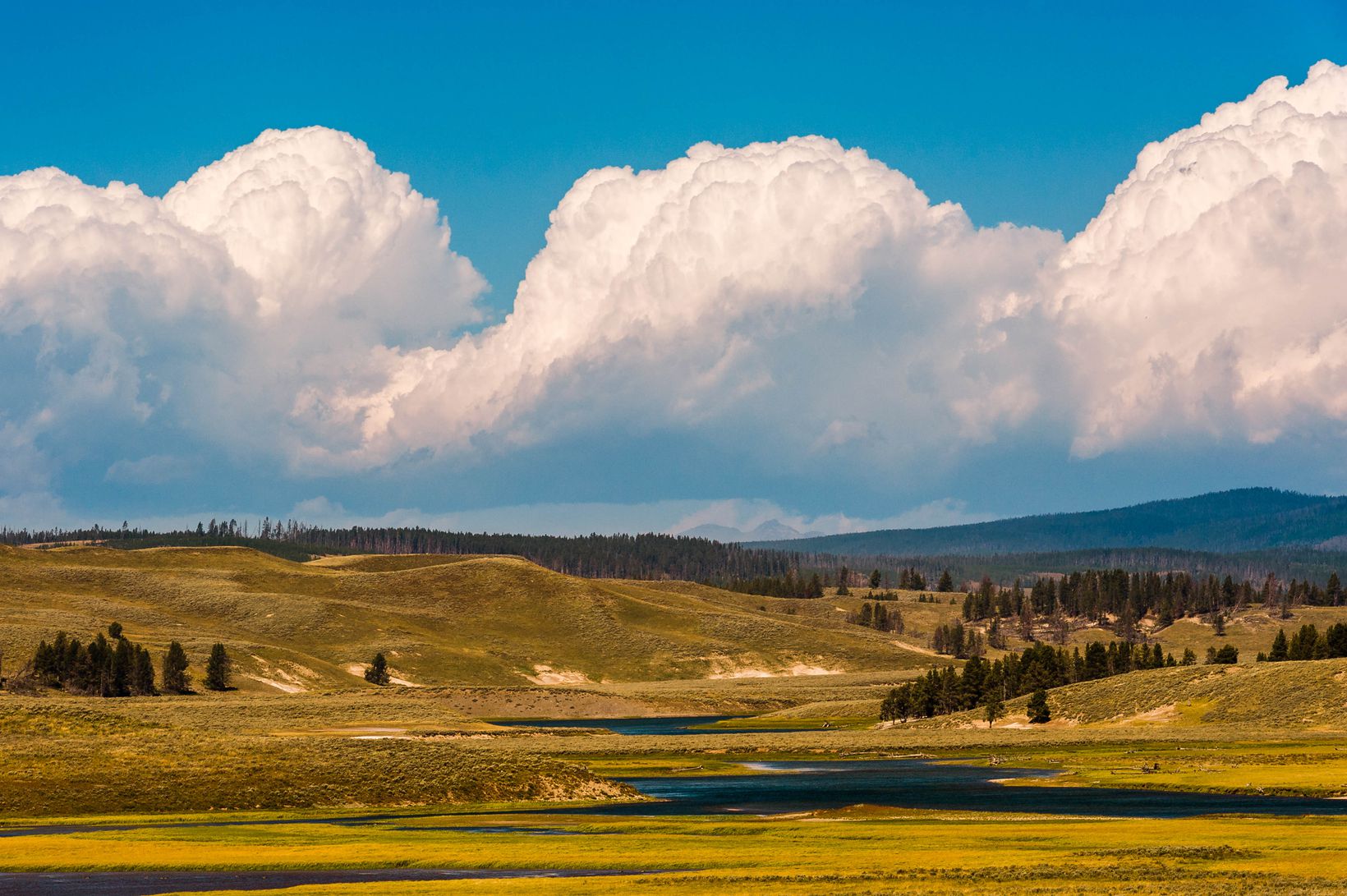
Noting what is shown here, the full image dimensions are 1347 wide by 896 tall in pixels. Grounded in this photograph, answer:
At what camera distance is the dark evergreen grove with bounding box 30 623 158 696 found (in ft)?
570

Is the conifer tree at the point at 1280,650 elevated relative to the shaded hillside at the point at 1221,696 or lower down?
elevated

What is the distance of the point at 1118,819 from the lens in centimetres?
6856

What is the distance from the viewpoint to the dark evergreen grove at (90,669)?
174 m

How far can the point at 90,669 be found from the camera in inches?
6900

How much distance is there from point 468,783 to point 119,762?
20767 mm

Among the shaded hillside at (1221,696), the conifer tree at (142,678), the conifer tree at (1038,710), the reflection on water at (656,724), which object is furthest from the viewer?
the conifer tree at (142,678)

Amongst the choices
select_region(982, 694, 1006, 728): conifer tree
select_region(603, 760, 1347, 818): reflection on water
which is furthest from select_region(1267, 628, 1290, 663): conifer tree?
select_region(603, 760, 1347, 818): reflection on water

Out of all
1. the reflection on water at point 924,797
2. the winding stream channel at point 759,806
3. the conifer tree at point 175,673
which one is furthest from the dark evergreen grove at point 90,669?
the reflection on water at point 924,797

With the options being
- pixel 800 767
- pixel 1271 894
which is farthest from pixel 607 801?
pixel 1271 894

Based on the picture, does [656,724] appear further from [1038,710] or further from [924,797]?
[924,797]

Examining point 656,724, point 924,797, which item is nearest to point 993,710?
point 656,724

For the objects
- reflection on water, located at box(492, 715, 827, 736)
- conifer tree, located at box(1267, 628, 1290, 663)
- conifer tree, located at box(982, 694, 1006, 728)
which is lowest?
reflection on water, located at box(492, 715, 827, 736)

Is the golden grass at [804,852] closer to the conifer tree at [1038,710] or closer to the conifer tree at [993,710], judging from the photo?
the conifer tree at [1038,710]

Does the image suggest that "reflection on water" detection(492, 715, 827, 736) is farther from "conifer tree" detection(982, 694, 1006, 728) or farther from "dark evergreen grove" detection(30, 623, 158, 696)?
"dark evergreen grove" detection(30, 623, 158, 696)
